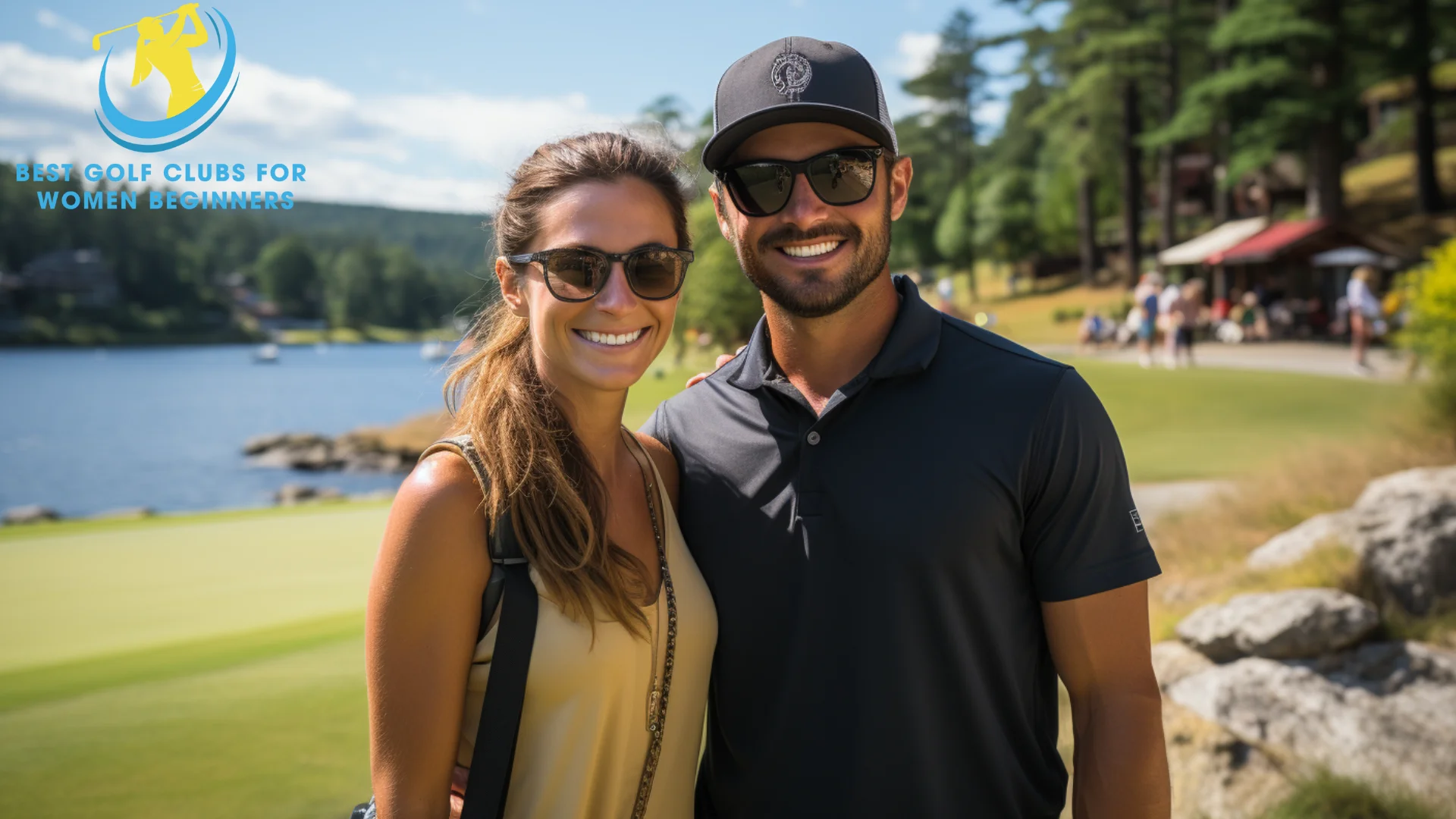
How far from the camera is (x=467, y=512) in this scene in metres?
2.25

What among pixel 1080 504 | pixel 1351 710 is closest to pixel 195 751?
pixel 1080 504

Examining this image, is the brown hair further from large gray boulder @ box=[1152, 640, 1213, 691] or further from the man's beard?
large gray boulder @ box=[1152, 640, 1213, 691]

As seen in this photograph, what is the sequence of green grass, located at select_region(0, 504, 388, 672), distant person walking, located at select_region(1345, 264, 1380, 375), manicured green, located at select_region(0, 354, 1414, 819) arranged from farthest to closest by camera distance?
distant person walking, located at select_region(1345, 264, 1380, 375) → green grass, located at select_region(0, 504, 388, 672) → manicured green, located at select_region(0, 354, 1414, 819)

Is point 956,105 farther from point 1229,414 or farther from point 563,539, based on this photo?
point 563,539

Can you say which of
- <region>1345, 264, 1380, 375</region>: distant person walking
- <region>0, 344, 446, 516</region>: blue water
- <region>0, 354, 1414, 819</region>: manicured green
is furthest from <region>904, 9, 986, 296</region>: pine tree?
<region>0, 354, 1414, 819</region>: manicured green

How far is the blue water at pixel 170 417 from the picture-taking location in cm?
3800

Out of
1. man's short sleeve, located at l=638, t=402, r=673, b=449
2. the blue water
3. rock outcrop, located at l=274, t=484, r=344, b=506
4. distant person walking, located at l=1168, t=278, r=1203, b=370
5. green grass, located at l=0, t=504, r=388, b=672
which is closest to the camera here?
man's short sleeve, located at l=638, t=402, r=673, b=449

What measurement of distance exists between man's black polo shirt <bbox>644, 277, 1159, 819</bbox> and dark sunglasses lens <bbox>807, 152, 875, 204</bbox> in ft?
1.43

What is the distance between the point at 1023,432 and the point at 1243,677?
4.11 m

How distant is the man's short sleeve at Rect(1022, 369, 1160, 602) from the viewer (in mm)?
2457

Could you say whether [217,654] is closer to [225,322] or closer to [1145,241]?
[1145,241]

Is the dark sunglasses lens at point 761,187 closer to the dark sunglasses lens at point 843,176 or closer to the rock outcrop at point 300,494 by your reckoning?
the dark sunglasses lens at point 843,176

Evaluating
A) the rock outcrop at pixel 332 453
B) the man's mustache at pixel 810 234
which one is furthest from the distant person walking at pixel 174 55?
the rock outcrop at pixel 332 453

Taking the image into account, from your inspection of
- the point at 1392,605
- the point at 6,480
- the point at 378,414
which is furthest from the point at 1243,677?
the point at 378,414
